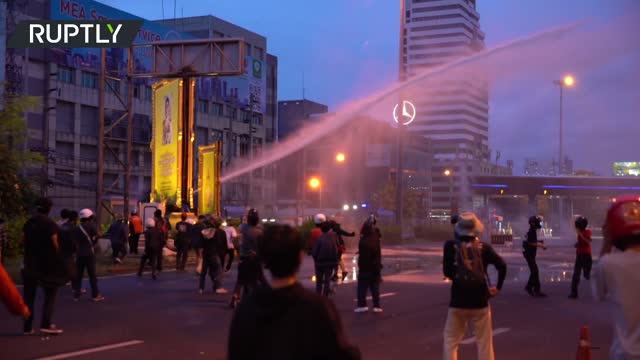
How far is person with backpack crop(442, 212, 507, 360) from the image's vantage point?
21.6 ft

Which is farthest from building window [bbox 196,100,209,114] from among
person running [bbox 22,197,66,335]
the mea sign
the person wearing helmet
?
person running [bbox 22,197,66,335]

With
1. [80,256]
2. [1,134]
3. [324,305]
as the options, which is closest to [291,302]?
[324,305]

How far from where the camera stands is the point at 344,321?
11.6m

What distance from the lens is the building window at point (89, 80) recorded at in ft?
195

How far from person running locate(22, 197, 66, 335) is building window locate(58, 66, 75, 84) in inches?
1993

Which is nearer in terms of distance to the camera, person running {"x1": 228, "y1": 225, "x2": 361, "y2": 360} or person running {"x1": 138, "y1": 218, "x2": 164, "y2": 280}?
person running {"x1": 228, "y1": 225, "x2": 361, "y2": 360}

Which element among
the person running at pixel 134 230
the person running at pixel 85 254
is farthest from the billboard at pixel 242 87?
the person running at pixel 85 254

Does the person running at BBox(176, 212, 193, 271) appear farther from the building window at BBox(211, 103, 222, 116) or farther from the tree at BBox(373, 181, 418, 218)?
the building window at BBox(211, 103, 222, 116)

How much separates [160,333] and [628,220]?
24.6ft

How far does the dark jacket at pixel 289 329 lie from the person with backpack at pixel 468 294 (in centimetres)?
368

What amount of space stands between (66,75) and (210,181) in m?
31.1

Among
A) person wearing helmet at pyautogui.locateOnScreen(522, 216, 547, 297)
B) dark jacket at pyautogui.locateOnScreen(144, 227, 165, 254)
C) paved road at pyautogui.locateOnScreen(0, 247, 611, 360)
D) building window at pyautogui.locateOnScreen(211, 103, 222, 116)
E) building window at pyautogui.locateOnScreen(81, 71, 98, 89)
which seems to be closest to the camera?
paved road at pyautogui.locateOnScreen(0, 247, 611, 360)

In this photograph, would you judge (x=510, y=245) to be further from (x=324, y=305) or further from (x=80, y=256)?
(x=324, y=305)

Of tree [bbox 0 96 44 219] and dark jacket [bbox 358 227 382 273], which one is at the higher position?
tree [bbox 0 96 44 219]
